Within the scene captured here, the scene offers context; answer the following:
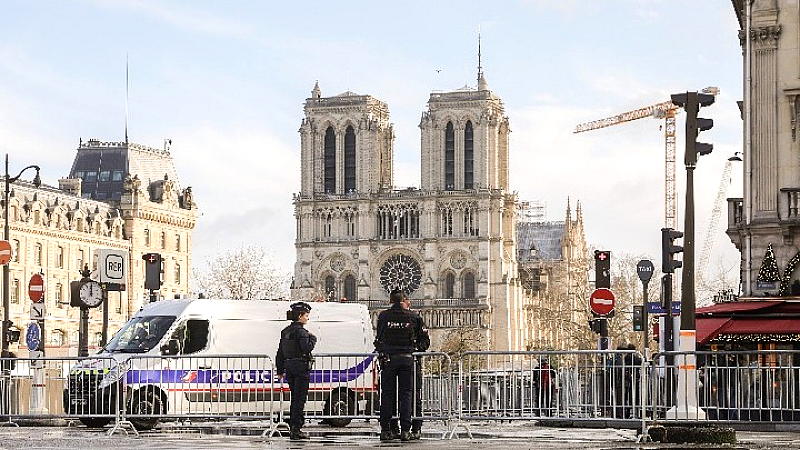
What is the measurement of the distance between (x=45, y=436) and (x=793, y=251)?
20.4 metres

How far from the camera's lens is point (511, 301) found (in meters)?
169

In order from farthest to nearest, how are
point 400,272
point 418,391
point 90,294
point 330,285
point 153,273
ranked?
point 330,285, point 400,272, point 153,273, point 90,294, point 418,391

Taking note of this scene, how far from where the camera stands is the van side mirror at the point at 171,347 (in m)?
28.0

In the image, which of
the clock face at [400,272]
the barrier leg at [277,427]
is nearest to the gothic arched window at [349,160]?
the clock face at [400,272]

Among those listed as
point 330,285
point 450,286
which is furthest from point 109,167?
point 450,286

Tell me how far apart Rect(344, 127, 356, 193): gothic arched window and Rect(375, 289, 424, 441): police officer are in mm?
153217

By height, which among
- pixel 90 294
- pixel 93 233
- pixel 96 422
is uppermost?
pixel 93 233

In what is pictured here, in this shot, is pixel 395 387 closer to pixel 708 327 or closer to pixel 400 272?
pixel 708 327

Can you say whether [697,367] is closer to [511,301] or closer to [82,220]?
[82,220]

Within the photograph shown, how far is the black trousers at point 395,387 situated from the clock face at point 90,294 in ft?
40.4

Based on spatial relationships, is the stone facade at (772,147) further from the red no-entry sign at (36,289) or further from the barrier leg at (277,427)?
the barrier leg at (277,427)

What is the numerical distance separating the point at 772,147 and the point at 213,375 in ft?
55.9

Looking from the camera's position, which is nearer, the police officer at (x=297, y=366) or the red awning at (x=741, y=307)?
the police officer at (x=297, y=366)

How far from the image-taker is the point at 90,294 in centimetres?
3172
